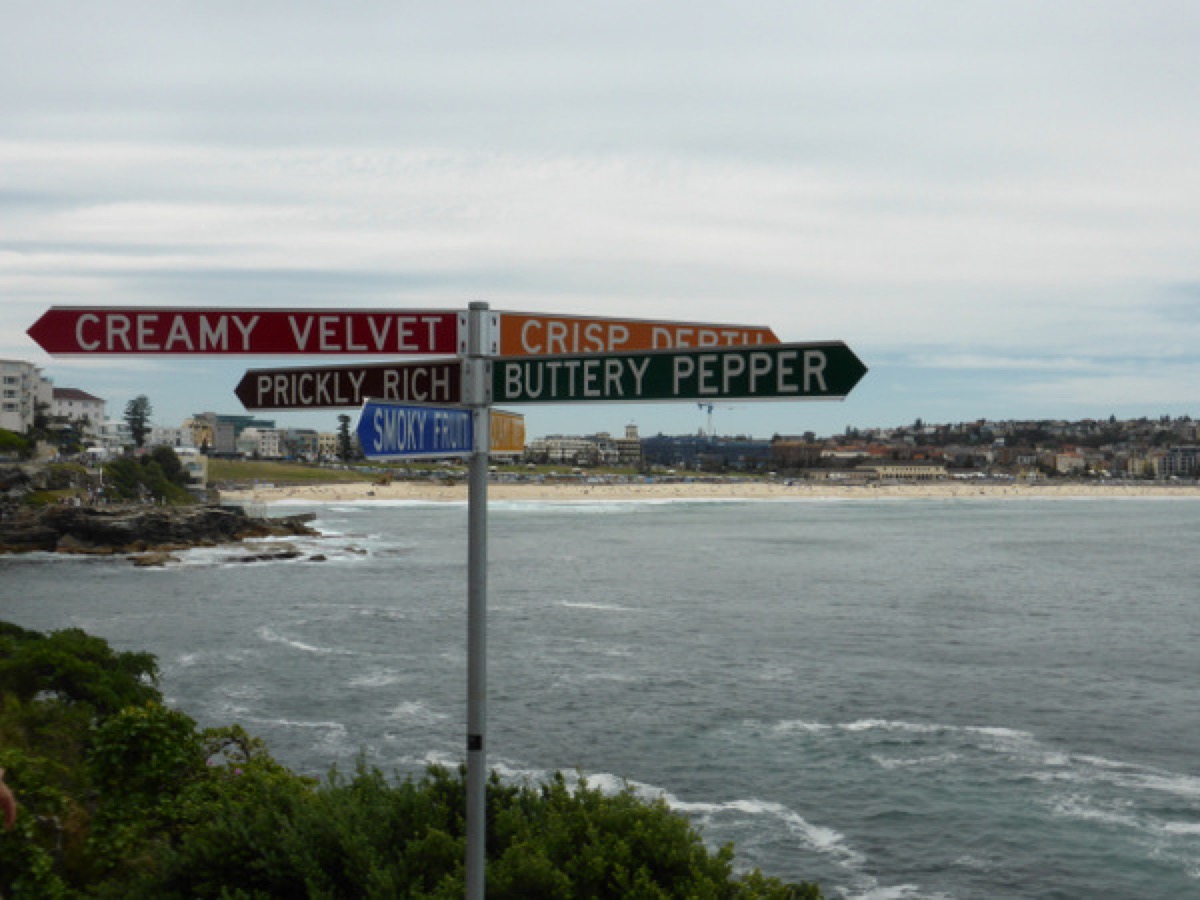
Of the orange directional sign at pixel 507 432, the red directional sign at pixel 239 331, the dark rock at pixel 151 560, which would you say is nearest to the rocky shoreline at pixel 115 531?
the dark rock at pixel 151 560

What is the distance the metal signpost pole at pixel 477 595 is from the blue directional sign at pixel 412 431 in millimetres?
95

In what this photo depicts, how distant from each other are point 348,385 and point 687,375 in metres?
1.95

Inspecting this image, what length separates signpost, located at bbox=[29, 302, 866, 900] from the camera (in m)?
5.14

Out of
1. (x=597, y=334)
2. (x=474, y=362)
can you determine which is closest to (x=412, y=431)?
(x=474, y=362)

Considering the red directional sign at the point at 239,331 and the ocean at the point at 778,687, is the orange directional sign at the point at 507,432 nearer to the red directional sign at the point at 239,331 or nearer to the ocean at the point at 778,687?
the red directional sign at the point at 239,331

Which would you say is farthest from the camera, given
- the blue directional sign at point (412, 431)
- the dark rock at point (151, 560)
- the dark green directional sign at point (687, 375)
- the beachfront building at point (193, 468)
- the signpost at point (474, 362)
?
the beachfront building at point (193, 468)

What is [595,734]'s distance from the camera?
110 ft

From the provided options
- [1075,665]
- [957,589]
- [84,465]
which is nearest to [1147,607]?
[957,589]

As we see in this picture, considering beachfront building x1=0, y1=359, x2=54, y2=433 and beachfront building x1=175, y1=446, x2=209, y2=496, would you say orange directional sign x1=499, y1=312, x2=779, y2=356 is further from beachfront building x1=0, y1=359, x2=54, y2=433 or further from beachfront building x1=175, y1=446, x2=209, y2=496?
beachfront building x1=175, y1=446, x2=209, y2=496

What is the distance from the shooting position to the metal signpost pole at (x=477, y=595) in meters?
5.34

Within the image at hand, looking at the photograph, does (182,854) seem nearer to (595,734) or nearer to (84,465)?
(595,734)

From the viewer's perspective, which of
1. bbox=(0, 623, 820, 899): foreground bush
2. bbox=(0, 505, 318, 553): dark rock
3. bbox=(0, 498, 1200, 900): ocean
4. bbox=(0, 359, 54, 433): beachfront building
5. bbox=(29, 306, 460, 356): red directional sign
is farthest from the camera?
bbox=(0, 359, 54, 433): beachfront building

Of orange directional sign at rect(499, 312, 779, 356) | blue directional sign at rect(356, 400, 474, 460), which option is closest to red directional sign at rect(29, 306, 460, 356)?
orange directional sign at rect(499, 312, 779, 356)

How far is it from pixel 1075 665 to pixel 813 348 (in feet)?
153
